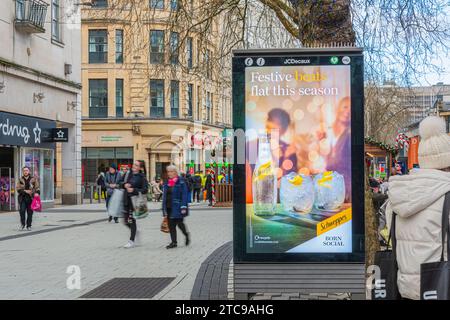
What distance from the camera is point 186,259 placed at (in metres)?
11.6

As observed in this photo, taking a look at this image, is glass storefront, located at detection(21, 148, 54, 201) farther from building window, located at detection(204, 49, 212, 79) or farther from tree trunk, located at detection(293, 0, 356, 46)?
tree trunk, located at detection(293, 0, 356, 46)

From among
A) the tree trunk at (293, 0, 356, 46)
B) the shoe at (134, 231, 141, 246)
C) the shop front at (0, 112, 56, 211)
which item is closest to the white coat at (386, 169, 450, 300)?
the tree trunk at (293, 0, 356, 46)

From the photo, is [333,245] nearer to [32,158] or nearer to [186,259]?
[186,259]

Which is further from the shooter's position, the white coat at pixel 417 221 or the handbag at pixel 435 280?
the white coat at pixel 417 221

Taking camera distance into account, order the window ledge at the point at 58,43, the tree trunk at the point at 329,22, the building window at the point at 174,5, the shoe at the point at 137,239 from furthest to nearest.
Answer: the window ledge at the point at 58,43 → the shoe at the point at 137,239 → the building window at the point at 174,5 → the tree trunk at the point at 329,22

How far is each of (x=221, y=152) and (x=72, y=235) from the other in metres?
22.6

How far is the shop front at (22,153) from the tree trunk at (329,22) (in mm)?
16061

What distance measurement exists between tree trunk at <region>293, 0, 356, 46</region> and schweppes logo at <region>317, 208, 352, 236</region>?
12.9ft

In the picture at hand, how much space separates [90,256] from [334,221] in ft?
21.9

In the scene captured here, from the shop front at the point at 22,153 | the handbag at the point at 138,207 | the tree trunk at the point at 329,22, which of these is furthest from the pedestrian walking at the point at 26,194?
the tree trunk at the point at 329,22

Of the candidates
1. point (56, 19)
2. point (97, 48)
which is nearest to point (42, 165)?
point (56, 19)

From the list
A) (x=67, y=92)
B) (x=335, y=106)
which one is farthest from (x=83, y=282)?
(x=67, y=92)

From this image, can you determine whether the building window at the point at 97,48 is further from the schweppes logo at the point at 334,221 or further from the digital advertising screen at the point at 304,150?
the schweppes logo at the point at 334,221

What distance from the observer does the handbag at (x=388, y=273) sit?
419 centimetres
